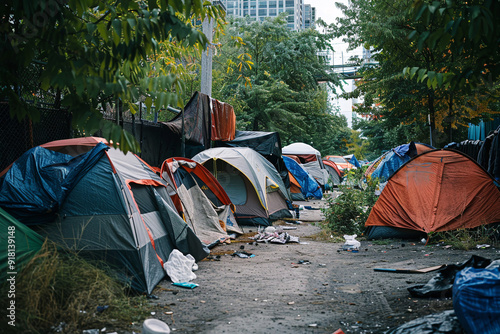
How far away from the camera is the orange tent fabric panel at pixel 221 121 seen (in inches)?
403

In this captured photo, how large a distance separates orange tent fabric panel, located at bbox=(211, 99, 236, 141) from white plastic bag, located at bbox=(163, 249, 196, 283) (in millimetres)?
4936

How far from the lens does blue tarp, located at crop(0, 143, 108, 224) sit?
15.1 ft

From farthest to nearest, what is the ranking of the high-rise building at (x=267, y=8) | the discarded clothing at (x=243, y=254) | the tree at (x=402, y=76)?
the high-rise building at (x=267, y=8) → the tree at (x=402, y=76) → the discarded clothing at (x=243, y=254)

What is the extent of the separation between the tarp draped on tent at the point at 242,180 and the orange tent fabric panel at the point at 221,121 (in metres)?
0.55

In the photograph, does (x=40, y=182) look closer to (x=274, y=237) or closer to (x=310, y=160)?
(x=274, y=237)

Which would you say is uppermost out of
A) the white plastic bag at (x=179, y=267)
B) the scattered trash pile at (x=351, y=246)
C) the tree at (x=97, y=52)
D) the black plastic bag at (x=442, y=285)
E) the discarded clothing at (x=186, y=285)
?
the tree at (x=97, y=52)

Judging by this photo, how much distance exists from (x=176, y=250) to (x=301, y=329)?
96.4 inches

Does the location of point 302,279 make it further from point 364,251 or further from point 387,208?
point 387,208

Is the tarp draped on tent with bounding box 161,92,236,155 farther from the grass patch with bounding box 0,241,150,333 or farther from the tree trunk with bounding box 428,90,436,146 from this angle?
the tree trunk with bounding box 428,90,436,146

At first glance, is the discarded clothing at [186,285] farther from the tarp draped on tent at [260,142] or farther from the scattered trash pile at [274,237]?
the tarp draped on tent at [260,142]

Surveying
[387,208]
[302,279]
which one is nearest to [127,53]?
[302,279]

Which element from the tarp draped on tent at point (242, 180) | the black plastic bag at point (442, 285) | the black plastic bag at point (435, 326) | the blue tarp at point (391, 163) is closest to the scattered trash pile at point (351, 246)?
the tarp draped on tent at point (242, 180)

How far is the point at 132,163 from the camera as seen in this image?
5.85m

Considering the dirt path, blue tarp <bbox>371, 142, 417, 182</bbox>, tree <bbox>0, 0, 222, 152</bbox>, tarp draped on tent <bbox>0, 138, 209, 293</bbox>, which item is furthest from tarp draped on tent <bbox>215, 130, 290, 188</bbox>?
tree <bbox>0, 0, 222, 152</bbox>
